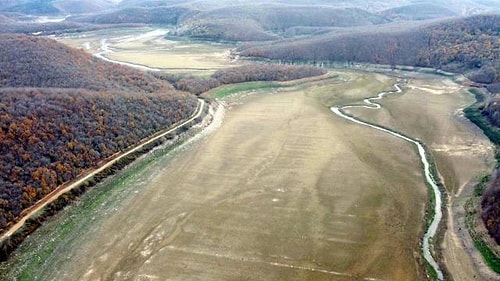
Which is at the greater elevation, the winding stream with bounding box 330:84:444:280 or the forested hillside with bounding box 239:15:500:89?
the forested hillside with bounding box 239:15:500:89

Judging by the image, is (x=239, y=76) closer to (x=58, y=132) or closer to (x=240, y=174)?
(x=240, y=174)

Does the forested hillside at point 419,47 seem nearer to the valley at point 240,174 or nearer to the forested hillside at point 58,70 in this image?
the valley at point 240,174

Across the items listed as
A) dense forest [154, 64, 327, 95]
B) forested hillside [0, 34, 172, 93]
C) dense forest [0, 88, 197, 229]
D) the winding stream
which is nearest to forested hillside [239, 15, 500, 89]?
dense forest [154, 64, 327, 95]

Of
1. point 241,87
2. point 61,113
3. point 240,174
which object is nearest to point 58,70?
point 61,113

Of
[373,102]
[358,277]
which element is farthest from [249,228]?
[373,102]

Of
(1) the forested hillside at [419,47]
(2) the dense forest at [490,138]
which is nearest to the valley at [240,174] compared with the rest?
(2) the dense forest at [490,138]

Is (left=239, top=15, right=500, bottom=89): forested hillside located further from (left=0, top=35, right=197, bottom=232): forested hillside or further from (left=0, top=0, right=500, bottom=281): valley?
(left=0, top=35, right=197, bottom=232): forested hillside

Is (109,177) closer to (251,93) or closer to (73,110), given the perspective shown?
(73,110)
